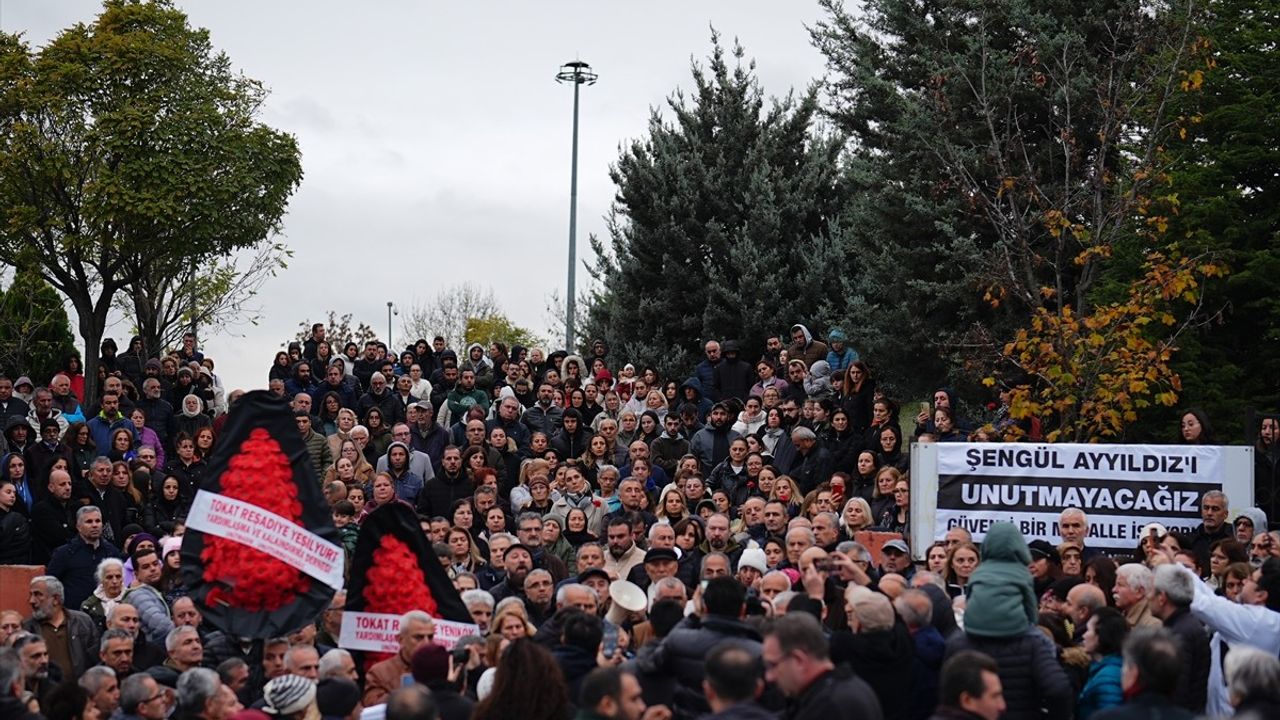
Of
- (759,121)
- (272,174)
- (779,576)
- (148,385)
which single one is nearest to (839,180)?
(759,121)

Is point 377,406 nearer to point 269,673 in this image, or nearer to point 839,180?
point 269,673

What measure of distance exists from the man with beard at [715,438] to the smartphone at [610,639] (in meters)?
8.32

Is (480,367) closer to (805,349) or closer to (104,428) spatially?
(805,349)

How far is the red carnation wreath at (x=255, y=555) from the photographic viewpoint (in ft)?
32.0

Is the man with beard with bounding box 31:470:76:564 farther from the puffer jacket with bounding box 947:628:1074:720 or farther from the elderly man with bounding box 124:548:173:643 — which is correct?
the puffer jacket with bounding box 947:628:1074:720

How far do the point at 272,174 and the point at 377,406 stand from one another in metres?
8.69

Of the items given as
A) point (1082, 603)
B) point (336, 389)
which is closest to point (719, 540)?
point (1082, 603)

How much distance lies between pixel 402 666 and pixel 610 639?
124 cm

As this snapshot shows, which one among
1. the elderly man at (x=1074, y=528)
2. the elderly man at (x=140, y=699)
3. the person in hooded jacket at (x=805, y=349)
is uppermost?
the person in hooded jacket at (x=805, y=349)

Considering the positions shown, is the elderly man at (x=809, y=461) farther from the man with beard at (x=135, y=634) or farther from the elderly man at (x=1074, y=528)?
the man with beard at (x=135, y=634)

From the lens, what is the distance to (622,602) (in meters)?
10.2

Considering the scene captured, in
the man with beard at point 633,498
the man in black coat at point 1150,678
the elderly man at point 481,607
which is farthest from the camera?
the man with beard at point 633,498

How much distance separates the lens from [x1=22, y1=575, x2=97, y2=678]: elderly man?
1117 cm

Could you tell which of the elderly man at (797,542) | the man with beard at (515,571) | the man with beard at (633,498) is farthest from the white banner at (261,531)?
the man with beard at (633,498)
